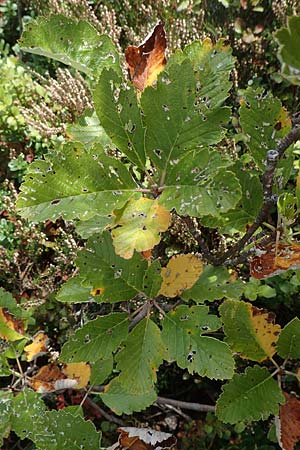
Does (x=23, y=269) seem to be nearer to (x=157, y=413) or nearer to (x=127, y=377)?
(x=157, y=413)

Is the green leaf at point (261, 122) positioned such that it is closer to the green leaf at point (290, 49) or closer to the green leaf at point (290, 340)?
the green leaf at point (290, 340)

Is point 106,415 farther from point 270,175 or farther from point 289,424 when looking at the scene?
point 270,175

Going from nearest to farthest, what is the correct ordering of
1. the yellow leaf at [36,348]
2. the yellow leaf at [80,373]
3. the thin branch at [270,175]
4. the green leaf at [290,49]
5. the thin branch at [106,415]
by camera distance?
the green leaf at [290,49]
the thin branch at [270,175]
the yellow leaf at [80,373]
the yellow leaf at [36,348]
the thin branch at [106,415]

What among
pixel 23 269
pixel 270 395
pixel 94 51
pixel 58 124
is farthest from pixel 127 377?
pixel 58 124

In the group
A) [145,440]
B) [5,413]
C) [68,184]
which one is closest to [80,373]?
[5,413]

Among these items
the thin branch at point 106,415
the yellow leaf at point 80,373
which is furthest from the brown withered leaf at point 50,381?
the thin branch at point 106,415

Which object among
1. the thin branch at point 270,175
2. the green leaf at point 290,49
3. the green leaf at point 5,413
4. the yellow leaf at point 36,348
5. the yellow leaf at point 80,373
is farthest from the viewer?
the yellow leaf at point 36,348

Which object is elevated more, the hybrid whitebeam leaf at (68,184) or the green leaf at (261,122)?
the hybrid whitebeam leaf at (68,184)
